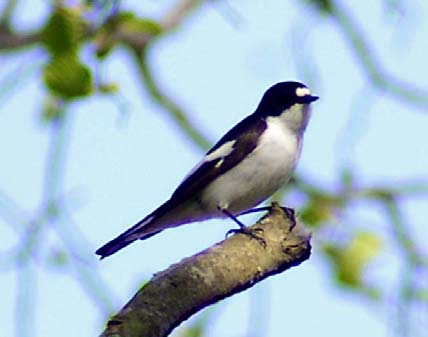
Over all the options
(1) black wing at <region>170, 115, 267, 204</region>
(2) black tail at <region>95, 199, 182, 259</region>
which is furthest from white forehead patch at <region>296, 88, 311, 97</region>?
(2) black tail at <region>95, 199, 182, 259</region>

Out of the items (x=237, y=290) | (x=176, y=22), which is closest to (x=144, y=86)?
(x=176, y=22)

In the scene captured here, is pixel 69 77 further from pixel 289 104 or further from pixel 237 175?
pixel 289 104

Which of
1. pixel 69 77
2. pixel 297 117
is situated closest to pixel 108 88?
pixel 69 77

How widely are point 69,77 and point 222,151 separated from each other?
2.79 ft

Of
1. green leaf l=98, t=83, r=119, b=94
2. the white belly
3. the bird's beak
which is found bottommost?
the white belly

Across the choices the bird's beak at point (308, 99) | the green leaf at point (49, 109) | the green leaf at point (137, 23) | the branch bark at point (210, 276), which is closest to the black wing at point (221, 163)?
the bird's beak at point (308, 99)

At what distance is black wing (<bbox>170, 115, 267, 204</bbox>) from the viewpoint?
3.99m

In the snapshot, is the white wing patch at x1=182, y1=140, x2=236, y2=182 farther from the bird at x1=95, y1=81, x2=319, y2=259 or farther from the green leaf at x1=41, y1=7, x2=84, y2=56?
the green leaf at x1=41, y1=7, x2=84, y2=56

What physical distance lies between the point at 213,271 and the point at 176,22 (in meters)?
2.39

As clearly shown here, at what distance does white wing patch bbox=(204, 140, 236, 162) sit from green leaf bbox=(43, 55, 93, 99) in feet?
2.55

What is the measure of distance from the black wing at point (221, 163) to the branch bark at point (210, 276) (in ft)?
2.81

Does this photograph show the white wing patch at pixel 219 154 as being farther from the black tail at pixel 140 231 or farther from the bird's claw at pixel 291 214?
the bird's claw at pixel 291 214

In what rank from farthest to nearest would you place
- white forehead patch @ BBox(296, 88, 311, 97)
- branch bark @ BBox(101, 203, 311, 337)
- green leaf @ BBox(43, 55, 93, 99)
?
white forehead patch @ BBox(296, 88, 311, 97), green leaf @ BBox(43, 55, 93, 99), branch bark @ BBox(101, 203, 311, 337)

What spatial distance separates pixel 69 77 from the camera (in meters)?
3.39
